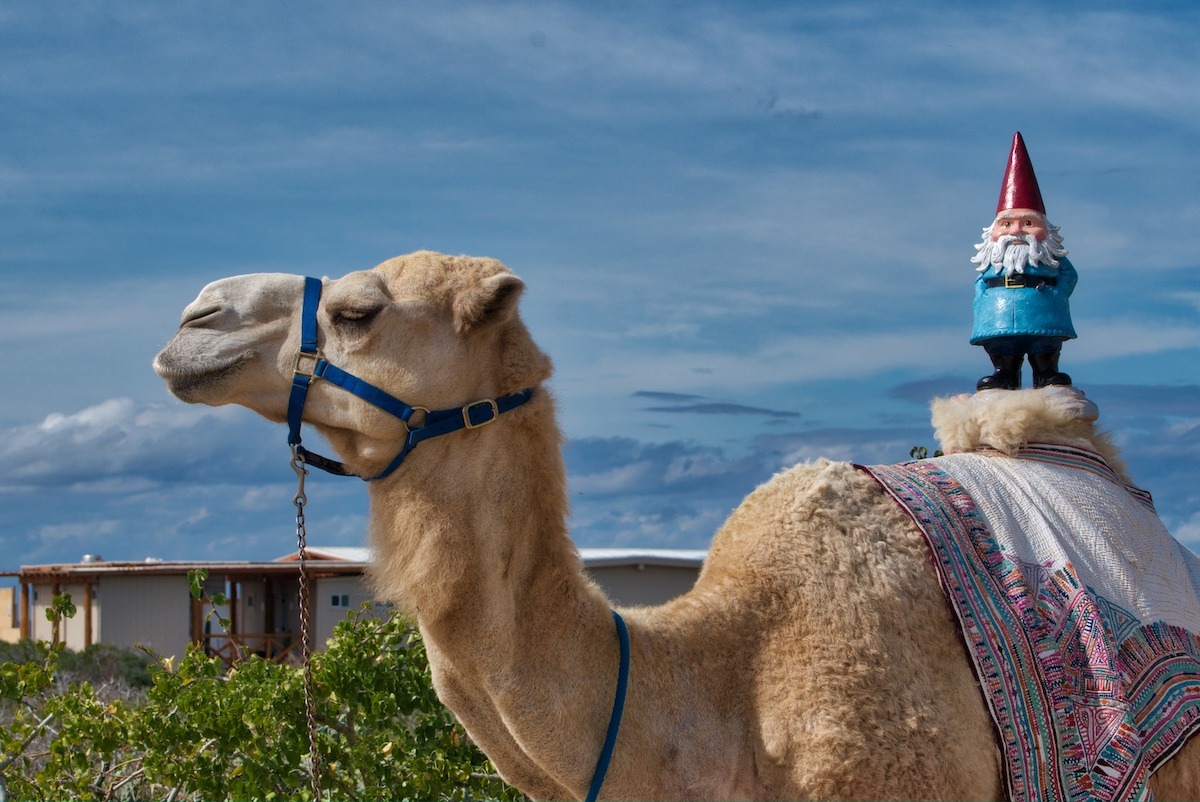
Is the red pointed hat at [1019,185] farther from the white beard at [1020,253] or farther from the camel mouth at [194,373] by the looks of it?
the camel mouth at [194,373]

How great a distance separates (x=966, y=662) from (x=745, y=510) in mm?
900

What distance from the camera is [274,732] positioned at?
604 cm

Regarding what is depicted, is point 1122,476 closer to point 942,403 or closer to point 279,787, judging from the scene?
point 942,403

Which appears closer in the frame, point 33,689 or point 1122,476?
point 1122,476

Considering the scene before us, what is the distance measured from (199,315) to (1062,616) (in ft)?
9.84

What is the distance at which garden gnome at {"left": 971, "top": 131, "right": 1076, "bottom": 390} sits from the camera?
560 centimetres

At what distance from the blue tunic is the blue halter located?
8.89 feet

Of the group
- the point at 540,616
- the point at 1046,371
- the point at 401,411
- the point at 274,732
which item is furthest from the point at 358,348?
the point at 1046,371

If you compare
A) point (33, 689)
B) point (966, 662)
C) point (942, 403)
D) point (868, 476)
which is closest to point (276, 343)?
point (868, 476)

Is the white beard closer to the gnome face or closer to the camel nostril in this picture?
the gnome face

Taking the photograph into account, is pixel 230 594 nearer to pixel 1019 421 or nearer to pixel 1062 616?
pixel 1019 421

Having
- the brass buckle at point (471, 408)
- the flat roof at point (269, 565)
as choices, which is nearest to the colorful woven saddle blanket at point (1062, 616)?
the brass buckle at point (471, 408)

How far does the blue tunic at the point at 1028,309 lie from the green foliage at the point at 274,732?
10.1 ft

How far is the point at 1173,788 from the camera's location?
4496 mm
